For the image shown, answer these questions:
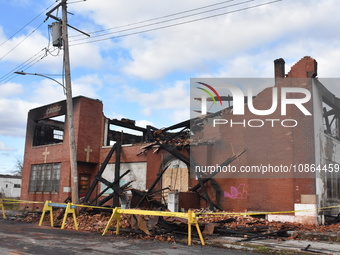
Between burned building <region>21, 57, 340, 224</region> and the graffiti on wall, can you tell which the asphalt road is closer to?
burned building <region>21, 57, 340, 224</region>

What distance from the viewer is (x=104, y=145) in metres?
25.5

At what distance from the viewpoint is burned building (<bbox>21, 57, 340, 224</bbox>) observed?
54.2ft

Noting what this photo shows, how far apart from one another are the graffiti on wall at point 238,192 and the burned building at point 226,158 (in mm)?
48

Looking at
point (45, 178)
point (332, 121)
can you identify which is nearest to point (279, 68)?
point (332, 121)

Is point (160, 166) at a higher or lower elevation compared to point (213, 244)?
higher

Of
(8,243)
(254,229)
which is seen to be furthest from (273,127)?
(8,243)

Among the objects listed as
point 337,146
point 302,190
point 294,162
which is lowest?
point 302,190

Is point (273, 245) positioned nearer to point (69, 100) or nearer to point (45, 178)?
point (69, 100)

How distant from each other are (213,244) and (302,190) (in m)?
7.17

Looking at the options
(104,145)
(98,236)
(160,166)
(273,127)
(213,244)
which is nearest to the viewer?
(213,244)

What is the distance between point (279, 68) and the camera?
64.5ft

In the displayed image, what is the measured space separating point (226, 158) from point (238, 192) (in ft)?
6.25

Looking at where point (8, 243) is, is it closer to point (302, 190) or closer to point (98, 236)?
point (98, 236)

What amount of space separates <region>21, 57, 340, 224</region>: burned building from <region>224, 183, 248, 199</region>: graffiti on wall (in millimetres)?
48
